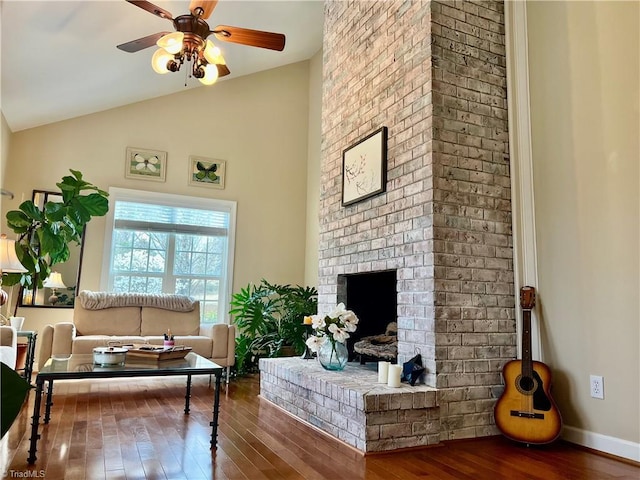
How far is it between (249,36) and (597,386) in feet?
11.0

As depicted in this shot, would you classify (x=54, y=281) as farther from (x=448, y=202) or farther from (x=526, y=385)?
(x=526, y=385)

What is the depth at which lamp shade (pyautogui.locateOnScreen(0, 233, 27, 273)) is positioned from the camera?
3812 millimetres

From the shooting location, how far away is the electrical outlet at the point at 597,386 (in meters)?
2.66

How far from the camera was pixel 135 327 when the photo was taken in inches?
202

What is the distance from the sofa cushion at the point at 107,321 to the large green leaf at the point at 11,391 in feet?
16.2

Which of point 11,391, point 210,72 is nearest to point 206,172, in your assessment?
point 210,72

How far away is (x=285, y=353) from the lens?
5332mm

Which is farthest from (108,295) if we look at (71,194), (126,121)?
(126,121)

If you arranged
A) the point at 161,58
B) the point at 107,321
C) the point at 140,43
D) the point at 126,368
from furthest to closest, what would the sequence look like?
the point at 107,321 → the point at 140,43 → the point at 161,58 → the point at 126,368

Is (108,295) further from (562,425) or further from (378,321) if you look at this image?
(562,425)

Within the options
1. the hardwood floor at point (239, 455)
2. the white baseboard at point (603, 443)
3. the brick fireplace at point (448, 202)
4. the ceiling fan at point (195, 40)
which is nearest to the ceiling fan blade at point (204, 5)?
the ceiling fan at point (195, 40)

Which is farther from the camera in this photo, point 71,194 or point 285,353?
point 285,353

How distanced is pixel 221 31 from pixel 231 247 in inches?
132
